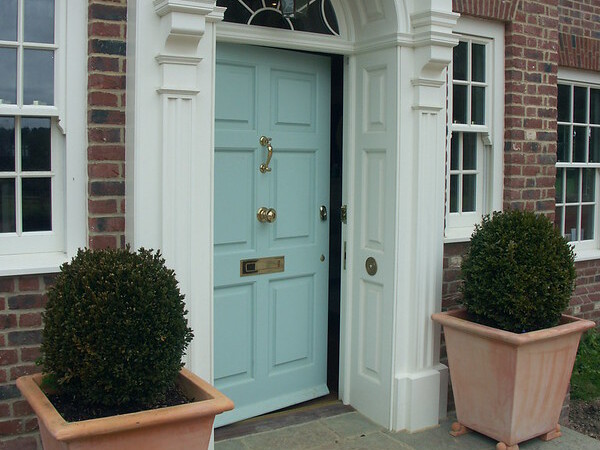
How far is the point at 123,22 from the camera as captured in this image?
12.8 ft

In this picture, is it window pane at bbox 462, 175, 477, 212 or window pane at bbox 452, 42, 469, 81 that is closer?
window pane at bbox 452, 42, 469, 81

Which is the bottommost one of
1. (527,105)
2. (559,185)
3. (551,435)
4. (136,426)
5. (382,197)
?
(551,435)

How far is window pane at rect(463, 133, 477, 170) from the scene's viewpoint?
5.54 meters

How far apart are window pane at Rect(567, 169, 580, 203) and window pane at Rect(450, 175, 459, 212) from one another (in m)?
1.66

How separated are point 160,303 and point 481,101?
10.7 feet

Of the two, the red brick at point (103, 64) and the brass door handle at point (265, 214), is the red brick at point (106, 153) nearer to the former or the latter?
the red brick at point (103, 64)

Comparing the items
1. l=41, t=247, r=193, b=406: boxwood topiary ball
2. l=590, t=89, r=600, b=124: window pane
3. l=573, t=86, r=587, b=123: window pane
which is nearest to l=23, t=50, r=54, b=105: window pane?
l=41, t=247, r=193, b=406: boxwood topiary ball

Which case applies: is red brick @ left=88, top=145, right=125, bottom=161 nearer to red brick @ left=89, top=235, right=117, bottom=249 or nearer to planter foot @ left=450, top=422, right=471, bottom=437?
red brick @ left=89, top=235, right=117, bottom=249

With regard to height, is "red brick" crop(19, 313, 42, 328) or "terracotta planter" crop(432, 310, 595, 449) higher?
"red brick" crop(19, 313, 42, 328)

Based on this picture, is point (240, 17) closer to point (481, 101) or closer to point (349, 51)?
point (349, 51)

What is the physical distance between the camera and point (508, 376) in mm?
4516

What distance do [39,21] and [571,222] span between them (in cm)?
482

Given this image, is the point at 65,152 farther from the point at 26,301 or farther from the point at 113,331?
the point at 113,331

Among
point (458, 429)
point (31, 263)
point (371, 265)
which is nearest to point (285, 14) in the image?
point (371, 265)
